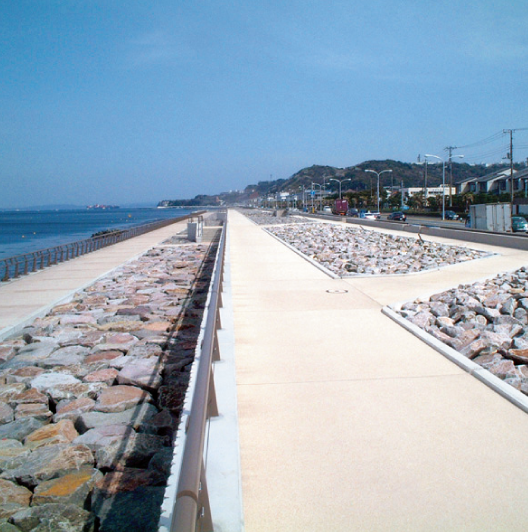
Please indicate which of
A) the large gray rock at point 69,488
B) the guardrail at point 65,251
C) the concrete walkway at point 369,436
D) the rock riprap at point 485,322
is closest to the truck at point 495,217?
the guardrail at point 65,251

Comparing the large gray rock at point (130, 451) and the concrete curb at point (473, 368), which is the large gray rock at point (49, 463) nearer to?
the large gray rock at point (130, 451)

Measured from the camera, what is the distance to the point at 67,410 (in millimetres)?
6703

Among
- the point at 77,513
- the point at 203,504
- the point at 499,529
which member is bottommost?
the point at 77,513

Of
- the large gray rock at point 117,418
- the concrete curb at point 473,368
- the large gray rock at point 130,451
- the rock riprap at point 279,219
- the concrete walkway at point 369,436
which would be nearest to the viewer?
the concrete walkway at point 369,436

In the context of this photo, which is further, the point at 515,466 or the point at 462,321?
the point at 462,321

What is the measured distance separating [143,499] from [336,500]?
1.68 meters

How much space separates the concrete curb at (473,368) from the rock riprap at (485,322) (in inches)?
6.2

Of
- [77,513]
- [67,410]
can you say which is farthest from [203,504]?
[67,410]

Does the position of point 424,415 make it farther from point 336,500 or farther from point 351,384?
point 336,500

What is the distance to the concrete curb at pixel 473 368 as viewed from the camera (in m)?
5.50

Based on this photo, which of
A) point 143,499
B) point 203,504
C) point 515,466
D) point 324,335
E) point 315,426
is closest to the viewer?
point 203,504

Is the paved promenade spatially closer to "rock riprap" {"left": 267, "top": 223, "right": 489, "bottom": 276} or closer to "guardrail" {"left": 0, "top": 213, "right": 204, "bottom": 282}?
"rock riprap" {"left": 267, "top": 223, "right": 489, "bottom": 276}

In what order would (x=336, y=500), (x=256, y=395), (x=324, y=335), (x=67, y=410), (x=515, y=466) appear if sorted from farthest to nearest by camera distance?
(x=324, y=335) < (x=67, y=410) < (x=256, y=395) < (x=515, y=466) < (x=336, y=500)

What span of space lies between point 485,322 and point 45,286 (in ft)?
40.9
